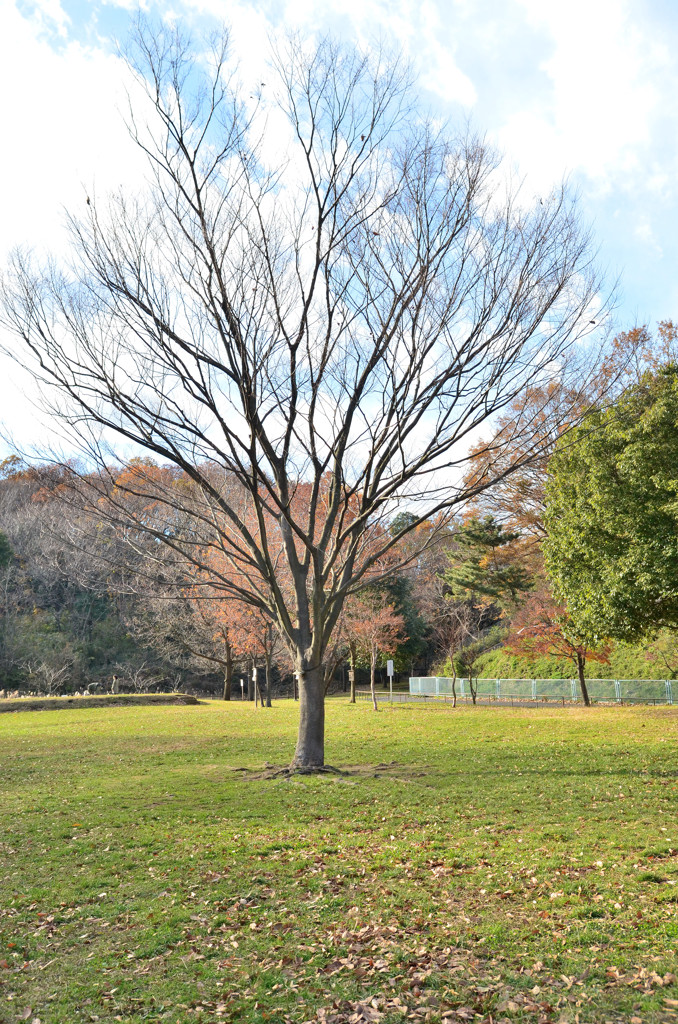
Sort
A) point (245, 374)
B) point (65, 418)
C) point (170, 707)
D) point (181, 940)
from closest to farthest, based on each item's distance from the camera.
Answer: point (181, 940) → point (245, 374) → point (65, 418) → point (170, 707)

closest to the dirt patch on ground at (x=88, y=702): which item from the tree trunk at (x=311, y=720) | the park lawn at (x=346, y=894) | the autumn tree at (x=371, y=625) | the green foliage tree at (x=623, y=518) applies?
the autumn tree at (x=371, y=625)

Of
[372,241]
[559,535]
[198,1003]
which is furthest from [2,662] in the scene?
[198,1003]

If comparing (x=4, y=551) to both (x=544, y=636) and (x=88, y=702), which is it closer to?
(x=88, y=702)

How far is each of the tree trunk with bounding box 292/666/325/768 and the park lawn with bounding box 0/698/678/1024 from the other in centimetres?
53

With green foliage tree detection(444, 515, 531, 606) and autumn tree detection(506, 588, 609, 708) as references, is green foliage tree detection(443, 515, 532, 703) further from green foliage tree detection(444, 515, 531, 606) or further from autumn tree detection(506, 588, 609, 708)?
autumn tree detection(506, 588, 609, 708)

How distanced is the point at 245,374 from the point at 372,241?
2.52m

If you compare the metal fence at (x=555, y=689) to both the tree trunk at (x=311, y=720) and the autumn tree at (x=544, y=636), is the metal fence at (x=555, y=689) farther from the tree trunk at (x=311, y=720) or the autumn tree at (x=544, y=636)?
the tree trunk at (x=311, y=720)

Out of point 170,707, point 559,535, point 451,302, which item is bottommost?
point 170,707

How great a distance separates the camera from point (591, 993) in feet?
12.1

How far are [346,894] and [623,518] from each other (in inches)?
428

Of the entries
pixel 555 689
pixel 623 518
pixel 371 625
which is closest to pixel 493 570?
pixel 371 625

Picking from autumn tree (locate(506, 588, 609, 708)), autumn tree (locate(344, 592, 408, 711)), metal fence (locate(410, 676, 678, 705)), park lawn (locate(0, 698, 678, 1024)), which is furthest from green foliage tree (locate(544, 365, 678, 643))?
autumn tree (locate(344, 592, 408, 711))

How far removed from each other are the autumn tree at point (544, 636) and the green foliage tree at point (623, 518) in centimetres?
757

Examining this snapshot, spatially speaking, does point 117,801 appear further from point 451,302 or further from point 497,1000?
point 451,302
